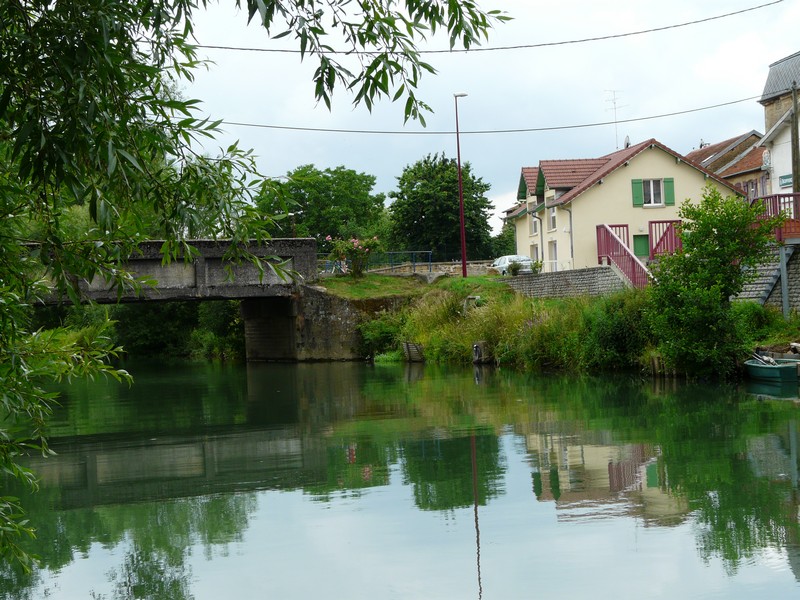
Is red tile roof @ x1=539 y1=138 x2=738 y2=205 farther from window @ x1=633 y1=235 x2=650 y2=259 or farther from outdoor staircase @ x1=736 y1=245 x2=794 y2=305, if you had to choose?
outdoor staircase @ x1=736 y1=245 x2=794 y2=305

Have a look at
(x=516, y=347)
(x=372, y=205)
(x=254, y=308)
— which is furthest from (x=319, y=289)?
(x=372, y=205)

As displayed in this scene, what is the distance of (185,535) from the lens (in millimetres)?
8242

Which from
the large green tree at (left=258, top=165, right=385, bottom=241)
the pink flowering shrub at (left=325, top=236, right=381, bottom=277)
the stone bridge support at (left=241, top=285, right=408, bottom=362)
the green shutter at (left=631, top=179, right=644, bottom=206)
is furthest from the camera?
the large green tree at (left=258, top=165, right=385, bottom=241)

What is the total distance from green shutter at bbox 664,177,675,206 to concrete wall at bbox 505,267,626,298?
1230 centimetres

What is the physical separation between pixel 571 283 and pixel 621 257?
8.24 feet

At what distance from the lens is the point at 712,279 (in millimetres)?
20234

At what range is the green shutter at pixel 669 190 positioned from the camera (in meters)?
44.3

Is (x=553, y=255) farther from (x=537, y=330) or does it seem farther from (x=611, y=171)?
(x=537, y=330)

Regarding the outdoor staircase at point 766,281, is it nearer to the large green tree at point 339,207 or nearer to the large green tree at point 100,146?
the large green tree at point 100,146

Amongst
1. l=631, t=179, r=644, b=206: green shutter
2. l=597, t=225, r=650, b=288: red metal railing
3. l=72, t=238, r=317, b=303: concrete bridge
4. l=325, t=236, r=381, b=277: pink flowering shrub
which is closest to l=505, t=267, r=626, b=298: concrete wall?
l=597, t=225, r=650, b=288: red metal railing

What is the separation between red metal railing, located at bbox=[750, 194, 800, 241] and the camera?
23.0 meters

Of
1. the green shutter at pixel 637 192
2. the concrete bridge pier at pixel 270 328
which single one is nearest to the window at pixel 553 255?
the green shutter at pixel 637 192

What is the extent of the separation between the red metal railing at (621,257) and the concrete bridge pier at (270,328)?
12646 millimetres

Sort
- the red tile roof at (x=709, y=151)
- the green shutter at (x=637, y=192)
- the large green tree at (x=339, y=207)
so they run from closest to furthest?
1. the green shutter at (x=637, y=192)
2. the red tile roof at (x=709, y=151)
3. the large green tree at (x=339, y=207)
